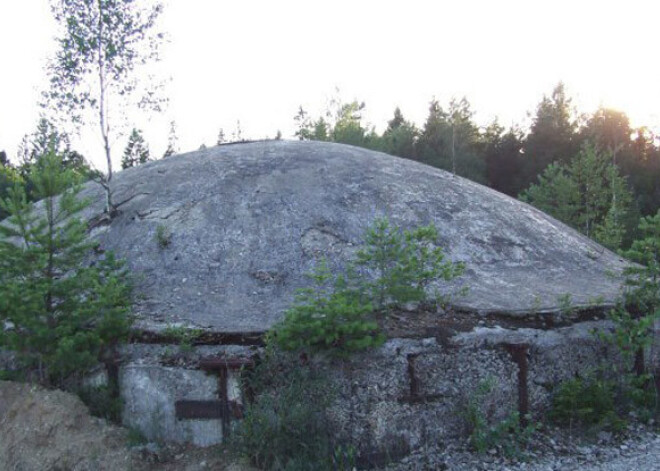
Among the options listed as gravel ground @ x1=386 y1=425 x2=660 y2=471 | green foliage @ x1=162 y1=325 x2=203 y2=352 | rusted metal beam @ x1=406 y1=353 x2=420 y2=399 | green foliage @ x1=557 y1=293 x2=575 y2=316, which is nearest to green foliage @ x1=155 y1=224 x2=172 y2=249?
green foliage @ x1=162 y1=325 x2=203 y2=352

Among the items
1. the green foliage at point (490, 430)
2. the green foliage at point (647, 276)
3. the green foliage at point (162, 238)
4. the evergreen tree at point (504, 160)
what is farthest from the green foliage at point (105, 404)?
the evergreen tree at point (504, 160)

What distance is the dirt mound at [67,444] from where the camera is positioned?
16.5 ft

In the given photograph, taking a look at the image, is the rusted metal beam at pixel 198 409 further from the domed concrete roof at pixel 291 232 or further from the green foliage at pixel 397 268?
the green foliage at pixel 397 268

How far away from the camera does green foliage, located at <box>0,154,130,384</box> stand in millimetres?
5297

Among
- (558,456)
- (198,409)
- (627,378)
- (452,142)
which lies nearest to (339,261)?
(198,409)

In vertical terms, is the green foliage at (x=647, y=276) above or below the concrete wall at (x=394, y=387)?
above

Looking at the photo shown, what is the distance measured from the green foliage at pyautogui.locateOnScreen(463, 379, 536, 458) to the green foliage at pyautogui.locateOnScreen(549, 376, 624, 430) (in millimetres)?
458

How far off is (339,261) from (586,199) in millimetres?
13646

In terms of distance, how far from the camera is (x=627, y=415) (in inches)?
241

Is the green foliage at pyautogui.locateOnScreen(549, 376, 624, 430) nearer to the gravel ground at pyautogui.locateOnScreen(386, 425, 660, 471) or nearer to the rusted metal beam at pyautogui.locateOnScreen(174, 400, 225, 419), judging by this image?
the gravel ground at pyautogui.locateOnScreen(386, 425, 660, 471)

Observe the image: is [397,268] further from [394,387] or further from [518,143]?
[518,143]

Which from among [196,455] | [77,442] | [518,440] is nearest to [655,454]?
[518,440]

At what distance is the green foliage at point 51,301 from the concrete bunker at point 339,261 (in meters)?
0.37

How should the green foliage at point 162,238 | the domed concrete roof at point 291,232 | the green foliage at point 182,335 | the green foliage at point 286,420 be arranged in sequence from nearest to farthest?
the green foliage at point 286,420 → the green foliage at point 182,335 → the domed concrete roof at point 291,232 → the green foliage at point 162,238
